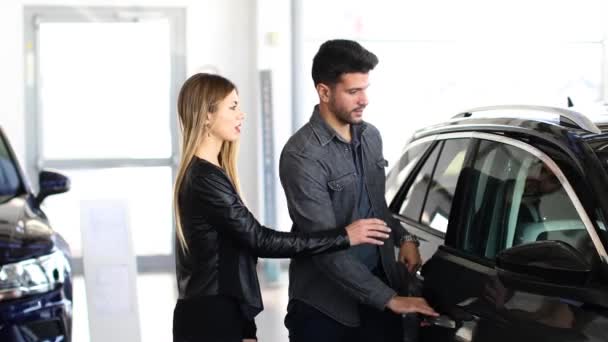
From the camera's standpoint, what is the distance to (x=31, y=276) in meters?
4.20

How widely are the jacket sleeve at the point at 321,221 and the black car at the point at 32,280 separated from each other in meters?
A: 1.58

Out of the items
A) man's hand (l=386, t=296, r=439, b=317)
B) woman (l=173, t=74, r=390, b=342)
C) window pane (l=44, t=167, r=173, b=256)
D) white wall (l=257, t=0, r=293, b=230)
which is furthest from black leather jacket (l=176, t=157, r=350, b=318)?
window pane (l=44, t=167, r=173, b=256)

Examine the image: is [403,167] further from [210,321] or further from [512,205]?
[210,321]

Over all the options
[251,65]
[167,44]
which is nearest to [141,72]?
[167,44]

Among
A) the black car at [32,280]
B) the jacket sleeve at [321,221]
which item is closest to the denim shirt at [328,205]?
the jacket sleeve at [321,221]

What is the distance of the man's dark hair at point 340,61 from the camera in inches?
116

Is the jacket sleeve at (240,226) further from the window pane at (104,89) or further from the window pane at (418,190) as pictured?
the window pane at (104,89)

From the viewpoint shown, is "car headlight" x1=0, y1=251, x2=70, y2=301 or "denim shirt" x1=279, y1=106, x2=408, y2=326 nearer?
"denim shirt" x1=279, y1=106, x2=408, y2=326

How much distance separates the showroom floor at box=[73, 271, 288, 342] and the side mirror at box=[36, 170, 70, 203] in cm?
153

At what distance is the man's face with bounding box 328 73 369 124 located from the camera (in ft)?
9.63

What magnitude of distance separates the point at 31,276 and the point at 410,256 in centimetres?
181

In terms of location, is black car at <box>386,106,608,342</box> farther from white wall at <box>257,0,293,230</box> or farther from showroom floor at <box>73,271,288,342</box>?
white wall at <box>257,0,293,230</box>

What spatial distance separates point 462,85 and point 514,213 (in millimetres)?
7066

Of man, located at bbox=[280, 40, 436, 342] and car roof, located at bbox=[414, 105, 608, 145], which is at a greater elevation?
car roof, located at bbox=[414, 105, 608, 145]
